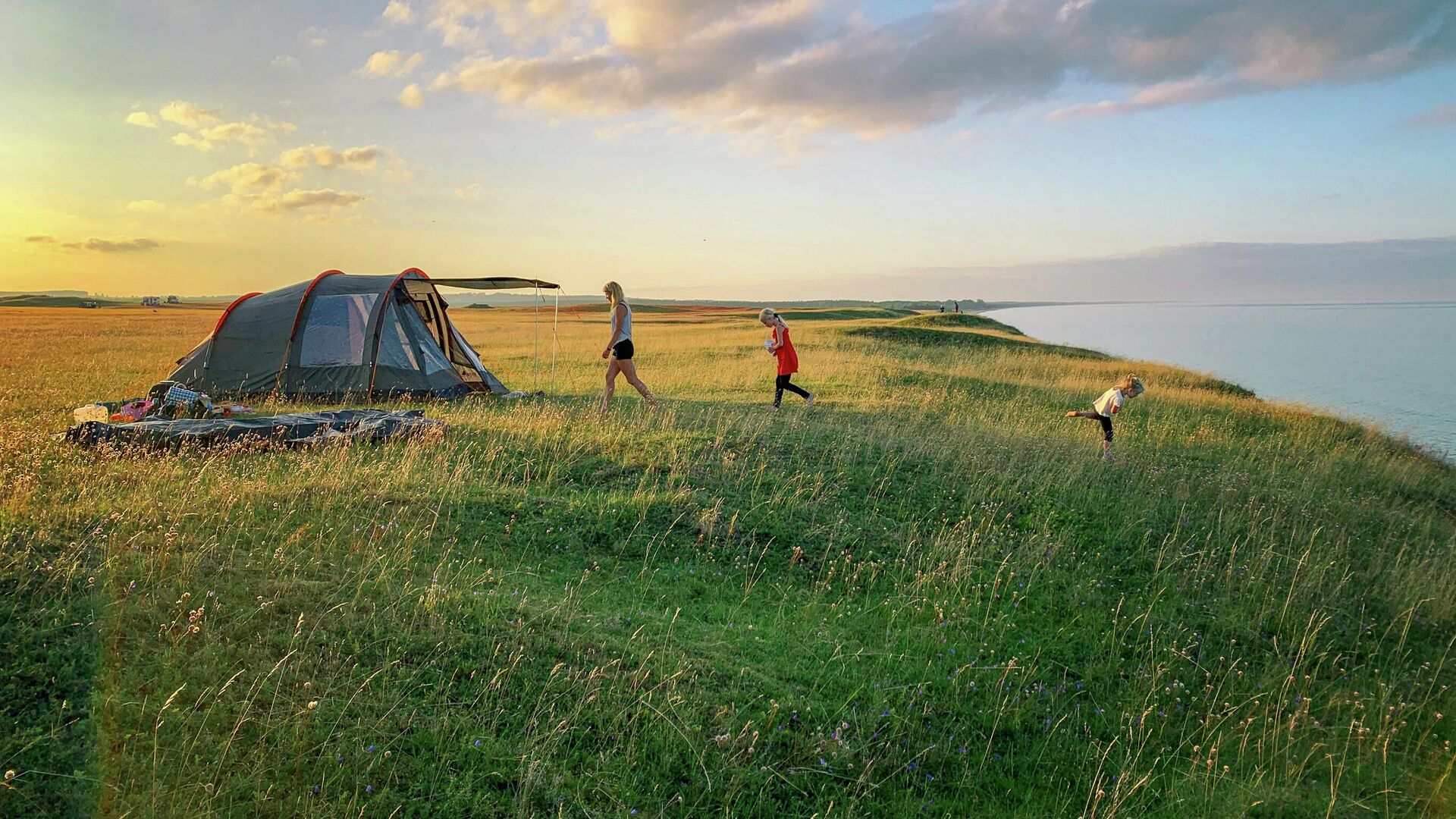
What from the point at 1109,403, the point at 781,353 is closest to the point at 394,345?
the point at 781,353

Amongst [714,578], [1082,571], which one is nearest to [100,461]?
[714,578]

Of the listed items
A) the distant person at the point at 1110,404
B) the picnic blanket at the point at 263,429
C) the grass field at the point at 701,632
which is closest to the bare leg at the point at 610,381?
the grass field at the point at 701,632

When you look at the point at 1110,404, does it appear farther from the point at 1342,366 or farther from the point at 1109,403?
the point at 1342,366

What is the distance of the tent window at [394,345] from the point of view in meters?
15.1

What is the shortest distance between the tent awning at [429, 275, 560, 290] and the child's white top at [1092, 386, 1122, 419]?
10.6 meters

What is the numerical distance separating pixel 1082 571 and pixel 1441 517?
944 centimetres

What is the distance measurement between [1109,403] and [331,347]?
14.3 meters

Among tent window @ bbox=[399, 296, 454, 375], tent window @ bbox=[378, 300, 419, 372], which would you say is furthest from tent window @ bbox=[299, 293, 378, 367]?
tent window @ bbox=[399, 296, 454, 375]

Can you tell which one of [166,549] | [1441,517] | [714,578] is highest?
[166,549]

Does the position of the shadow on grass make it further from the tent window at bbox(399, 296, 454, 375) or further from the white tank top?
the tent window at bbox(399, 296, 454, 375)

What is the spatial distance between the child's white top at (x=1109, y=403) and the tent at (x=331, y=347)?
10.8 m

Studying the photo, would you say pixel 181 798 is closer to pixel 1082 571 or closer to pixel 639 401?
pixel 1082 571

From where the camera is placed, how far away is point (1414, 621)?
7.91 meters

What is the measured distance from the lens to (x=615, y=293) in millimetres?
12883
